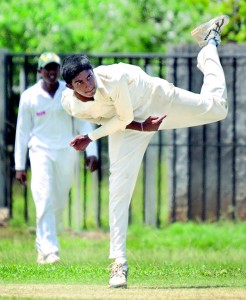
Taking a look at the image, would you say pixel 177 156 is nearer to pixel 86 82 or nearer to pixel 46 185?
pixel 46 185

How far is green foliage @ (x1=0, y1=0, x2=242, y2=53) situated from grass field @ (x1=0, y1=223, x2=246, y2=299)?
33.8ft

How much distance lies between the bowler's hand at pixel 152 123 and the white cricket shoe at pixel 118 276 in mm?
1047

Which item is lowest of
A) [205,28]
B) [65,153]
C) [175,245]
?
[175,245]

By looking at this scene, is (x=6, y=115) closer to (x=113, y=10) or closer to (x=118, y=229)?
(x=118, y=229)

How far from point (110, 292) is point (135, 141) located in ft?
4.08

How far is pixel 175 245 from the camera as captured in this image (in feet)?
47.6

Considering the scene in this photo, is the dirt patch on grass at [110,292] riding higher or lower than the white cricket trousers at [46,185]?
lower

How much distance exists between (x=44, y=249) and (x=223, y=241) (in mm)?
3042

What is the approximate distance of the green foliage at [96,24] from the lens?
25.6 m

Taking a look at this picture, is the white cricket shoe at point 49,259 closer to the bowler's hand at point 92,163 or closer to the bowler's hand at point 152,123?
the bowler's hand at point 92,163

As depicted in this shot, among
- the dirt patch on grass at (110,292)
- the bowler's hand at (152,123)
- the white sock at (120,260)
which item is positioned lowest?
the dirt patch on grass at (110,292)

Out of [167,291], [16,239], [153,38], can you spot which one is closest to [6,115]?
[16,239]

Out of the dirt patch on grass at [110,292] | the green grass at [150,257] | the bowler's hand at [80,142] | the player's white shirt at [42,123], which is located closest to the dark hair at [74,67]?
the bowler's hand at [80,142]

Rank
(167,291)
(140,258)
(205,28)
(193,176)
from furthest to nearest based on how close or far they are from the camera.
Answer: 1. (193,176)
2. (140,258)
3. (205,28)
4. (167,291)
